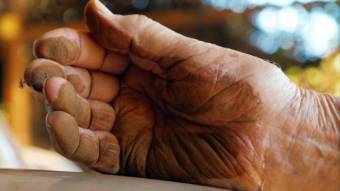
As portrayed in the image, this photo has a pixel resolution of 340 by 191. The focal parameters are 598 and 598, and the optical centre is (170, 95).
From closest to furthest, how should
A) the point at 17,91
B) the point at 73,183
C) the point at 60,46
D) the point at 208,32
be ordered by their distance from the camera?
the point at 73,183
the point at 60,46
the point at 208,32
the point at 17,91

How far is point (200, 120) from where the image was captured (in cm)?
72

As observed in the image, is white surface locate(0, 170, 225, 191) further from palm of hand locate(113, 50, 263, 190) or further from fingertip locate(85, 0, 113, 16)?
fingertip locate(85, 0, 113, 16)

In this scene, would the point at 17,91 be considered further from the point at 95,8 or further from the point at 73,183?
the point at 73,183

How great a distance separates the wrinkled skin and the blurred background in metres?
1.11

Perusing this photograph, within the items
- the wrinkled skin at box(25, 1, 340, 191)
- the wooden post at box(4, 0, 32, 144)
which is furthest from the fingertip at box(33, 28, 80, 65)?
the wooden post at box(4, 0, 32, 144)

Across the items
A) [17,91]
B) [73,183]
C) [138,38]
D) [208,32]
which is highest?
[138,38]

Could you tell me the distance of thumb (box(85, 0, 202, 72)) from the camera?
70cm

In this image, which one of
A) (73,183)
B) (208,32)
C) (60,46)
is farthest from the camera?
(208,32)

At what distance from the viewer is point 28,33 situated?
3.26 metres

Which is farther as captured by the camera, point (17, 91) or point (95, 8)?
point (17, 91)

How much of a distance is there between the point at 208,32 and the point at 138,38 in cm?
231

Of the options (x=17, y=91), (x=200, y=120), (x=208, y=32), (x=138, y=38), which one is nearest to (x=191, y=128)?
(x=200, y=120)

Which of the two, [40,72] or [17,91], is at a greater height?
[40,72]

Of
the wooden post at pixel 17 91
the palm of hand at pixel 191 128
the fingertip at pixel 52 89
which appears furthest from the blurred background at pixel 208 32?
the fingertip at pixel 52 89
